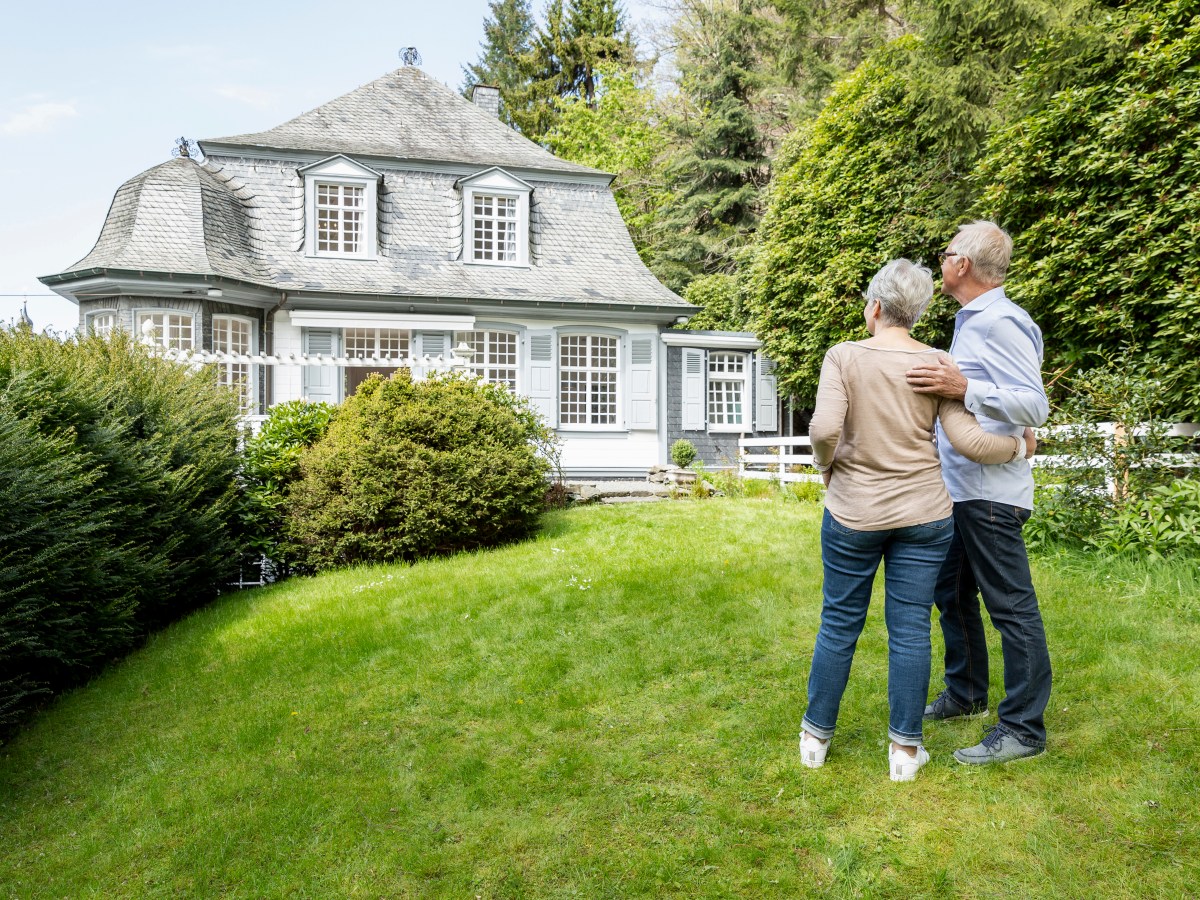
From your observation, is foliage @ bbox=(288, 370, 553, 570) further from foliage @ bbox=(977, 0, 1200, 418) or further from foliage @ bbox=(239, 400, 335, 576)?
foliage @ bbox=(977, 0, 1200, 418)

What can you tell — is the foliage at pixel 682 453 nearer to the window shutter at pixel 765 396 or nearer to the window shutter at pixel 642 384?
the window shutter at pixel 642 384

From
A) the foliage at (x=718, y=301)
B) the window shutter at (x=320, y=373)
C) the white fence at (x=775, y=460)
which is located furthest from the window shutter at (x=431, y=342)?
the foliage at (x=718, y=301)

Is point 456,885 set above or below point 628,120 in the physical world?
below

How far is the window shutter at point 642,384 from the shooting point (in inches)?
627

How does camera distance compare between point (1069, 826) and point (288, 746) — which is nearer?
point (1069, 826)

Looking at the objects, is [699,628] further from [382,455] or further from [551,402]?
[551,402]

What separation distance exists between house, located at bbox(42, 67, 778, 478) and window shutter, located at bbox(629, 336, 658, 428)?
28mm

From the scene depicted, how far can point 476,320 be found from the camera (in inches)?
597

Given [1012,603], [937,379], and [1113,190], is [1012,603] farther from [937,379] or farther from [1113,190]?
[1113,190]

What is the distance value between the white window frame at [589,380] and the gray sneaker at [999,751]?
12811 mm

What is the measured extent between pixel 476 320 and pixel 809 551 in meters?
9.60

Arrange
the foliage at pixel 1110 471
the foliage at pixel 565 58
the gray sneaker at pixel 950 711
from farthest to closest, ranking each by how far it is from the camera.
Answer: the foliage at pixel 565 58, the foliage at pixel 1110 471, the gray sneaker at pixel 950 711

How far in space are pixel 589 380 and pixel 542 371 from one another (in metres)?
0.98

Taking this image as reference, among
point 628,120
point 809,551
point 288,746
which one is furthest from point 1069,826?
point 628,120
